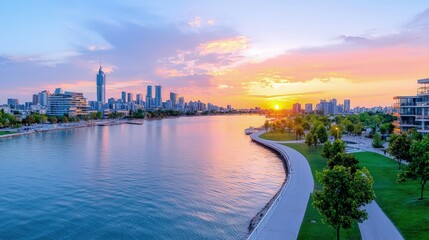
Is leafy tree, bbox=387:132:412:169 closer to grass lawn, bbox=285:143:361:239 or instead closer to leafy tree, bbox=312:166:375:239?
grass lawn, bbox=285:143:361:239

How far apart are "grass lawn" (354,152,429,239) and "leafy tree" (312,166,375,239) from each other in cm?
531

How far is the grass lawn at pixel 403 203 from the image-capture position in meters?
22.1

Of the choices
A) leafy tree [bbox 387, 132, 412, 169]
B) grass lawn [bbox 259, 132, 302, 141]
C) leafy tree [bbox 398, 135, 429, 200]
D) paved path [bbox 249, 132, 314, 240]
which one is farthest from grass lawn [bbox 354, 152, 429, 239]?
grass lawn [bbox 259, 132, 302, 141]

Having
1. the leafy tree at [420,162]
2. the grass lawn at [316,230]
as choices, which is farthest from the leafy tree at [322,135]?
the grass lawn at [316,230]

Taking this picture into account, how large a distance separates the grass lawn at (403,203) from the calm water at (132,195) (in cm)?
1143

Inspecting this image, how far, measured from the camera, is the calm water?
1090 inches

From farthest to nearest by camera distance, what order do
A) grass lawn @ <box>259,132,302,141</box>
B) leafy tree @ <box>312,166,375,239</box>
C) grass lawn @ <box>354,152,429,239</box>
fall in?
grass lawn @ <box>259,132,302,141</box> < grass lawn @ <box>354,152,429,239</box> < leafy tree @ <box>312,166,375,239</box>

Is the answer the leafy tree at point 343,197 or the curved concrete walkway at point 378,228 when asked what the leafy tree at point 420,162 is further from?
the leafy tree at point 343,197

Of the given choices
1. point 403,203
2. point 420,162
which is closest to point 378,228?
point 403,203

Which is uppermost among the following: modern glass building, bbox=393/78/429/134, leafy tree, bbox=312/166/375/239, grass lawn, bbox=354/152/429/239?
modern glass building, bbox=393/78/429/134

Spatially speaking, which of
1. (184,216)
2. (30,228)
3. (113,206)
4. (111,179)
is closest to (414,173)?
(184,216)

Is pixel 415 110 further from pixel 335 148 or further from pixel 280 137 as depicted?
pixel 335 148

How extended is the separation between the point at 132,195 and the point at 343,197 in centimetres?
2503

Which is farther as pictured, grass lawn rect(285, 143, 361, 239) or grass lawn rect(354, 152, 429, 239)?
grass lawn rect(354, 152, 429, 239)
